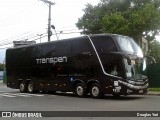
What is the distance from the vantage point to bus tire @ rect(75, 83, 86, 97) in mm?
22550

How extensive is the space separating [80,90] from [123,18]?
563 inches

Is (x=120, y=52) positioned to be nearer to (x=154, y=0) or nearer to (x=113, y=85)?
(x=113, y=85)

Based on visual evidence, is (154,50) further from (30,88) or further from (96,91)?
(96,91)

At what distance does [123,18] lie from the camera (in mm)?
35312

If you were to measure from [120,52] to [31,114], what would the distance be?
27.0ft

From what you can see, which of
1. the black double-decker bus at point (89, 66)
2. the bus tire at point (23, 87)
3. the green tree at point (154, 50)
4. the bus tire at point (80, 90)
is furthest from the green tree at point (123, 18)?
the bus tire at point (80, 90)

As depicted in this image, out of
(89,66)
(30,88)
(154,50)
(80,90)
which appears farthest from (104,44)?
(154,50)

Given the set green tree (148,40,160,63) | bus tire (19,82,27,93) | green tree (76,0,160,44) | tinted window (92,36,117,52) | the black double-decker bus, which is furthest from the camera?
green tree (148,40,160,63)

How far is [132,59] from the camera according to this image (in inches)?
825

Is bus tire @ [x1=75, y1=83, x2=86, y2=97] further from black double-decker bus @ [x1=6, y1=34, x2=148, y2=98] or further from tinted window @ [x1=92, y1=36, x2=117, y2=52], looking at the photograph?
tinted window @ [x1=92, y1=36, x2=117, y2=52]

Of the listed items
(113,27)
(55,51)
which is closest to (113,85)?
(55,51)

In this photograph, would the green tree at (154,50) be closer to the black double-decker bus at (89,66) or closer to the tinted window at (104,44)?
the black double-decker bus at (89,66)

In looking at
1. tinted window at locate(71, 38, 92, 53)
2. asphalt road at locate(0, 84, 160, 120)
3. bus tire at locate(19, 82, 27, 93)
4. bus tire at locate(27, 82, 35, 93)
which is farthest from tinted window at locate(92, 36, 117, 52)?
bus tire at locate(19, 82, 27, 93)

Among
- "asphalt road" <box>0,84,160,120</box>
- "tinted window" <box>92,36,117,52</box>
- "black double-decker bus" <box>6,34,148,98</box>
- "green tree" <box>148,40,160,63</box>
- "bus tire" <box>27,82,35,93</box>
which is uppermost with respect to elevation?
"green tree" <box>148,40,160,63</box>
